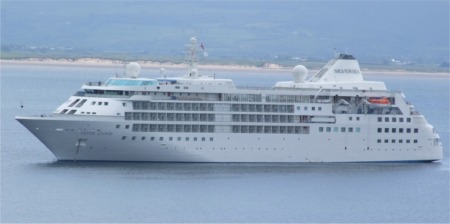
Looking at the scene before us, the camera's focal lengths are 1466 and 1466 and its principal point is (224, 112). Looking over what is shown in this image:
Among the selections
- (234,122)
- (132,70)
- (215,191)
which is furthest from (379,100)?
(215,191)

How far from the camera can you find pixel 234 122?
69.9 meters

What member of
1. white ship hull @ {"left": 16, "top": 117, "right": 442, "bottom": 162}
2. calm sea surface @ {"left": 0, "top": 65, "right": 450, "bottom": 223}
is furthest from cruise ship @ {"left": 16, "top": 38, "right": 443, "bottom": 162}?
calm sea surface @ {"left": 0, "top": 65, "right": 450, "bottom": 223}

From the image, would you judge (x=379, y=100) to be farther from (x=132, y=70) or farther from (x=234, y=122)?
(x=132, y=70)

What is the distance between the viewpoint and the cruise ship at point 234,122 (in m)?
68.1

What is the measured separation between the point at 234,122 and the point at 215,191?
828cm

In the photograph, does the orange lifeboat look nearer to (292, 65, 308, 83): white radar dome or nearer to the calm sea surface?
the calm sea surface

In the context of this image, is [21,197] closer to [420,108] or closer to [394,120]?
[394,120]

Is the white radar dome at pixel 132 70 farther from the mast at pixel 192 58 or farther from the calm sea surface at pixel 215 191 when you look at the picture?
the calm sea surface at pixel 215 191

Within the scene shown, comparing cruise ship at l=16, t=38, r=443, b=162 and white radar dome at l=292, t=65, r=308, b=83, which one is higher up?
white radar dome at l=292, t=65, r=308, b=83

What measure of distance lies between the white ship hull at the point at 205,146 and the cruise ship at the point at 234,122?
0.15 ft

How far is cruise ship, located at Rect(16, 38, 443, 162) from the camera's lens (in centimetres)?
6812

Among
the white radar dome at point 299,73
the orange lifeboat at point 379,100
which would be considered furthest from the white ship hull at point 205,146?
the white radar dome at point 299,73

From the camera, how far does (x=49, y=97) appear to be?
114188mm

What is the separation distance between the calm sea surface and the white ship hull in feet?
1.49
